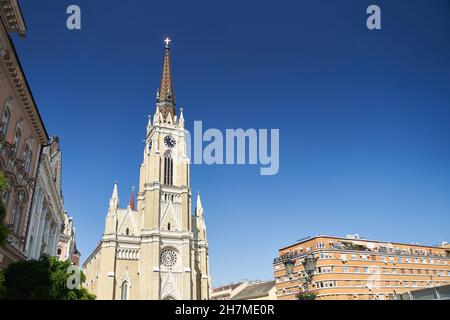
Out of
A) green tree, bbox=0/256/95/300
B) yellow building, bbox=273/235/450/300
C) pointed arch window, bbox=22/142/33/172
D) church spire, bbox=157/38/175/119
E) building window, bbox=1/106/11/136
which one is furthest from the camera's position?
church spire, bbox=157/38/175/119

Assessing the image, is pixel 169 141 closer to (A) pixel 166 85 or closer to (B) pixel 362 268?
(A) pixel 166 85

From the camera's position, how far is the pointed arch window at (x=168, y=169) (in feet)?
210

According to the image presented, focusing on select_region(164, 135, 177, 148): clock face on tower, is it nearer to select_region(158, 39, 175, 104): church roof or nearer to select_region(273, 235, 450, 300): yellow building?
select_region(158, 39, 175, 104): church roof

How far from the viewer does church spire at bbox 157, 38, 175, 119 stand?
72125mm

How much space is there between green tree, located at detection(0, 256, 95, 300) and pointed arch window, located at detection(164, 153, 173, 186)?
155 feet

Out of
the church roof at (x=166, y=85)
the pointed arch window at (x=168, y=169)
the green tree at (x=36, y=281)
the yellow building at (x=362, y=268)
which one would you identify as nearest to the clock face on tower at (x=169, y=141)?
the pointed arch window at (x=168, y=169)

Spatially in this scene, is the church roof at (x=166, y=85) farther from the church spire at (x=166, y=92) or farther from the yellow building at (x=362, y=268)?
→ the yellow building at (x=362, y=268)

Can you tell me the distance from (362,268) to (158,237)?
108 feet

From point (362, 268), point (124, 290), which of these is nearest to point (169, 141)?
point (124, 290)

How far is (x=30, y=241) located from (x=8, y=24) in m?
14.2

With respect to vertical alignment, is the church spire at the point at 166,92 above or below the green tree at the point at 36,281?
above

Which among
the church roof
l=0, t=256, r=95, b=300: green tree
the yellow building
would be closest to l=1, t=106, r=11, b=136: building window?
l=0, t=256, r=95, b=300: green tree

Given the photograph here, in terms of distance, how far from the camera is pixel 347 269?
57.0 m

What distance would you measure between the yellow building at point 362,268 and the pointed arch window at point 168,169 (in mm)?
23427
